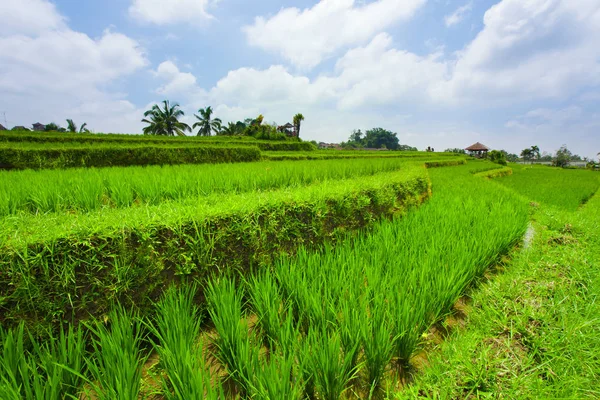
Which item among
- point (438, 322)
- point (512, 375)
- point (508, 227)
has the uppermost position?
point (508, 227)

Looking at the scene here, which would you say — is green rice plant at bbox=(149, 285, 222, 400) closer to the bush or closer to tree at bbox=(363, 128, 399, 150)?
the bush

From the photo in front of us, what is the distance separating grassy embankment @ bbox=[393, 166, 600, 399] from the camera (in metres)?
1.24

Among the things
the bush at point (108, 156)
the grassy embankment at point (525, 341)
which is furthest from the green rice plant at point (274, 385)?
the bush at point (108, 156)

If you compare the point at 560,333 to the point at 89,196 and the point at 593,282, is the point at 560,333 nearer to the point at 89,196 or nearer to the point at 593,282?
the point at 593,282

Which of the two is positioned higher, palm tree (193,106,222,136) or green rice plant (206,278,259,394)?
palm tree (193,106,222,136)

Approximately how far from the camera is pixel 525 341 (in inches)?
61.3

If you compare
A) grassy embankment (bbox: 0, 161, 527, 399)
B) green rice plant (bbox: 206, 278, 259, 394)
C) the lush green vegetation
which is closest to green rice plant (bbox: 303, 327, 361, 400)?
grassy embankment (bbox: 0, 161, 527, 399)

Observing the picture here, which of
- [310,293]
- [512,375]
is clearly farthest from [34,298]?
[512,375]

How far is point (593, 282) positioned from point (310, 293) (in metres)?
2.41

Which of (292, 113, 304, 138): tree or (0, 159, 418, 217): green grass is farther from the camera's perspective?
(292, 113, 304, 138): tree

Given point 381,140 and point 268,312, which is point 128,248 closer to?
point 268,312

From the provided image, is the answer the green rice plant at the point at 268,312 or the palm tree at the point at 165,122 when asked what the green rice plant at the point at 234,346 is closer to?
the green rice plant at the point at 268,312

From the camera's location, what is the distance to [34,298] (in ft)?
4.58

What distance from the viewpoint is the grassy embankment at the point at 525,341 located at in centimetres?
124
